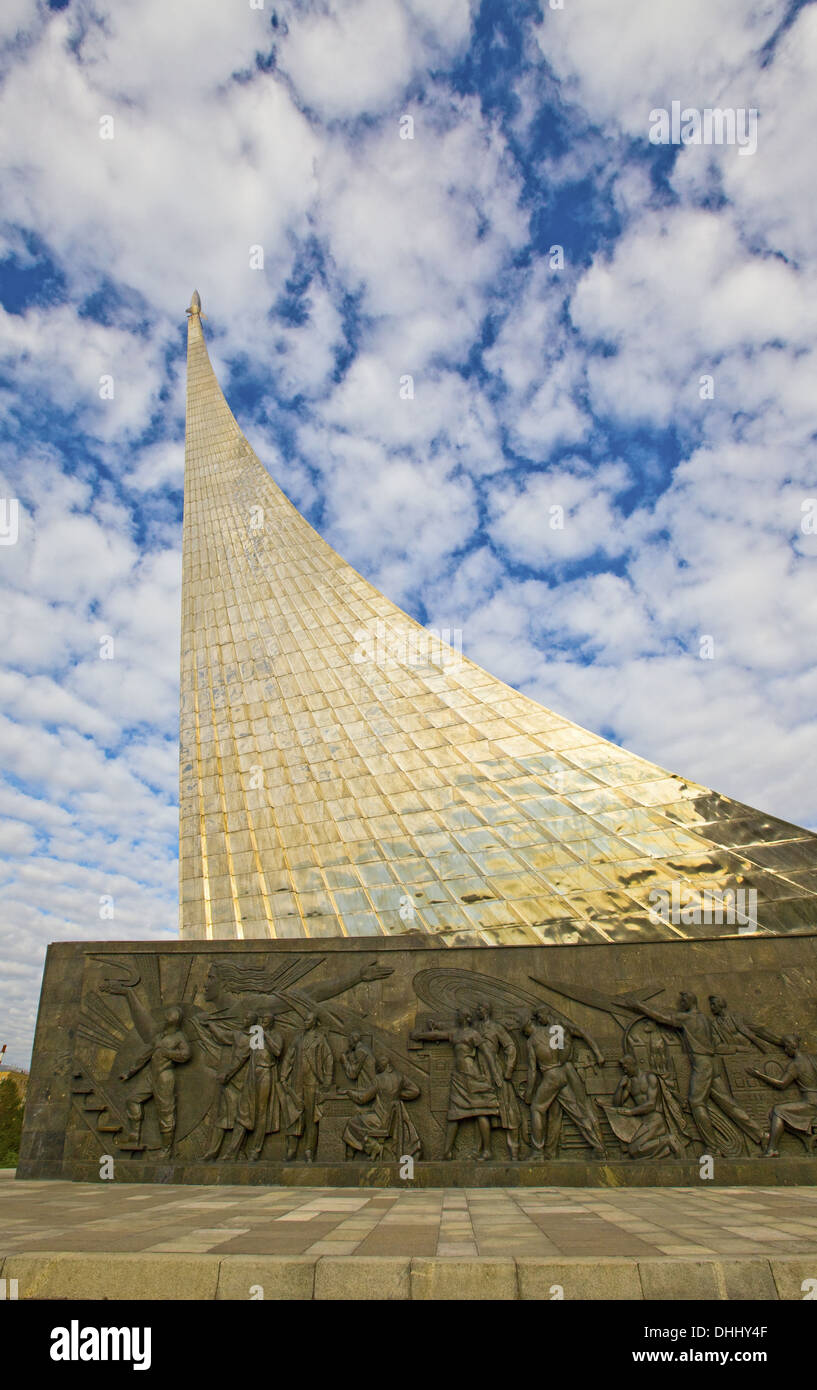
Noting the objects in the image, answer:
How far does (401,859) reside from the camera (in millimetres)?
10922

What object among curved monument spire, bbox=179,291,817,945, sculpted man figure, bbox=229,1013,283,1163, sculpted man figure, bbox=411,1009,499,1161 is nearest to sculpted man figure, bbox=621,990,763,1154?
sculpted man figure, bbox=411,1009,499,1161

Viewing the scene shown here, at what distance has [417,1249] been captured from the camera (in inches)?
143

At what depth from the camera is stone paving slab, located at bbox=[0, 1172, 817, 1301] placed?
10.5ft

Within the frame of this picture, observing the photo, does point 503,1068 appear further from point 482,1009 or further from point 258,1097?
point 258,1097

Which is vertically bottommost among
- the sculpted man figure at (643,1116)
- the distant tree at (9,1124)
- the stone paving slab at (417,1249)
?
the distant tree at (9,1124)

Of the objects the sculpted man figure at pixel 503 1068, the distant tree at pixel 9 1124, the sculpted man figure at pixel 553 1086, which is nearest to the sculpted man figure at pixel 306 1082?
the sculpted man figure at pixel 503 1068

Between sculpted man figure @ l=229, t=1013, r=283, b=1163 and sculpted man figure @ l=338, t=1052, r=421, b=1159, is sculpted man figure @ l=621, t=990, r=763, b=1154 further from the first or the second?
sculpted man figure @ l=229, t=1013, r=283, b=1163

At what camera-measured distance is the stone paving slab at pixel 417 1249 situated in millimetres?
3191

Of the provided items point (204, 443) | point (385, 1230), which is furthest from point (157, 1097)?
point (204, 443)

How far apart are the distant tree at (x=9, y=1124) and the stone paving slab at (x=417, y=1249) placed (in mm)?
23886

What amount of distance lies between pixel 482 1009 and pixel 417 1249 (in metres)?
3.47

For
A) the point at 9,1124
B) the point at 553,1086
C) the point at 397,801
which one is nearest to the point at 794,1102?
the point at 553,1086

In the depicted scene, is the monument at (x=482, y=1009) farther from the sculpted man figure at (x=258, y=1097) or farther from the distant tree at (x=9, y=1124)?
the distant tree at (x=9, y=1124)
